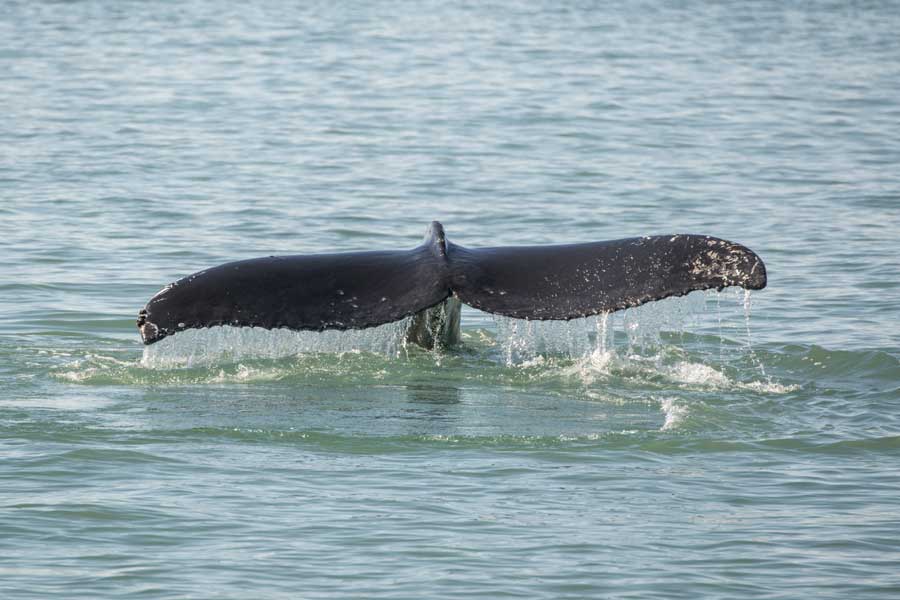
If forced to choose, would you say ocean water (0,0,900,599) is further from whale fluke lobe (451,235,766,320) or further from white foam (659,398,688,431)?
whale fluke lobe (451,235,766,320)

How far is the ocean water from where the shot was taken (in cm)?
646

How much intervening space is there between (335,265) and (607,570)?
255 cm

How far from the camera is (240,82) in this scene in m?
26.6

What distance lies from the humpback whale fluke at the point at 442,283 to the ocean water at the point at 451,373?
1.81ft

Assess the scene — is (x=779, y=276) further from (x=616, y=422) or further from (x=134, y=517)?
(x=134, y=517)

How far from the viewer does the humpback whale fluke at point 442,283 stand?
7.68 m

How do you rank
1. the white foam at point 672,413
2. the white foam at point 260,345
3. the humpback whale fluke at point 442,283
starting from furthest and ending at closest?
the white foam at point 260,345, the white foam at point 672,413, the humpback whale fluke at point 442,283

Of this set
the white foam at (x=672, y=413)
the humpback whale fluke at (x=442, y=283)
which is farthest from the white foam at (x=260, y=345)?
the white foam at (x=672, y=413)

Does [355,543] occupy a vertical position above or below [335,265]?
below

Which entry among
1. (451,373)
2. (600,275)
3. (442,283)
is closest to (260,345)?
(451,373)

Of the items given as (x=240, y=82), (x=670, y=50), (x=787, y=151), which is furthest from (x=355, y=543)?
(x=670, y=50)

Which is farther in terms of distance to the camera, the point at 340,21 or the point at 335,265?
the point at 340,21

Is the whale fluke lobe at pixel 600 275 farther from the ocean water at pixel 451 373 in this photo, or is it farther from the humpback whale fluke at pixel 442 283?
the ocean water at pixel 451 373

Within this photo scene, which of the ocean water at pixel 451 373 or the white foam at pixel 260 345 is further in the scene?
the white foam at pixel 260 345
